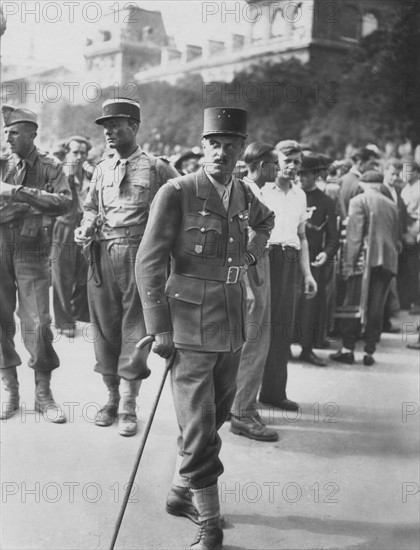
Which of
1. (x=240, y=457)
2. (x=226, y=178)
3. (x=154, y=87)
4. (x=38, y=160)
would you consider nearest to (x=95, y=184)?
(x=38, y=160)

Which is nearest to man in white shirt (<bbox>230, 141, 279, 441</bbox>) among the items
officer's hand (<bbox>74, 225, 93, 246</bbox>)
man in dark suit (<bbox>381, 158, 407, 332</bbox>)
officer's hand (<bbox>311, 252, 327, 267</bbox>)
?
officer's hand (<bbox>74, 225, 93, 246</bbox>)

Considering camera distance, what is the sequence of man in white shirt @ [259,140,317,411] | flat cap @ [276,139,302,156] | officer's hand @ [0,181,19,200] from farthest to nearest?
man in white shirt @ [259,140,317,411] < flat cap @ [276,139,302,156] < officer's hand @ [0,181,19,200]

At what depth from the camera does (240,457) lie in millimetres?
4320

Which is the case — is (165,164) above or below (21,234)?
above

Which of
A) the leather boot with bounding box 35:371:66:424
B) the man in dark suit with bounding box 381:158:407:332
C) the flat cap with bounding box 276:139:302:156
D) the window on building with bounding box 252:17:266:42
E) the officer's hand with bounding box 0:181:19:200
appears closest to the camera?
the officer's hand with bounding box 0:181:19:200

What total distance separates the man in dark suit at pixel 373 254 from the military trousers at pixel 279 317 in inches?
70.1

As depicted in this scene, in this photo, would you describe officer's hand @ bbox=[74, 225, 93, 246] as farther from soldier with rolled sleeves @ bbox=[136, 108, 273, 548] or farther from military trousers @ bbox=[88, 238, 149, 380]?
soldier with rolled sleeves @ bbox=[136, 108, 273, 548]

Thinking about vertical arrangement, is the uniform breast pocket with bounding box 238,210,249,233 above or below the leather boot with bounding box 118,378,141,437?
above

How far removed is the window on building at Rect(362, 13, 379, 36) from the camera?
44.9 feet

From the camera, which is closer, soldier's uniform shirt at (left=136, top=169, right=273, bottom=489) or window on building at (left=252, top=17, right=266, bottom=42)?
soldier's uniform shirt at (left=136, top=169, right=273, bottom=489)

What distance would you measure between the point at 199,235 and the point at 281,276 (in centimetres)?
210

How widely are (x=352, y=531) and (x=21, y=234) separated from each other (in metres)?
2.79

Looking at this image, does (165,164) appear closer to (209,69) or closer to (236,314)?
(236,314)

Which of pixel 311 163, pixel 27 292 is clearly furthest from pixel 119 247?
pixel 311 163
